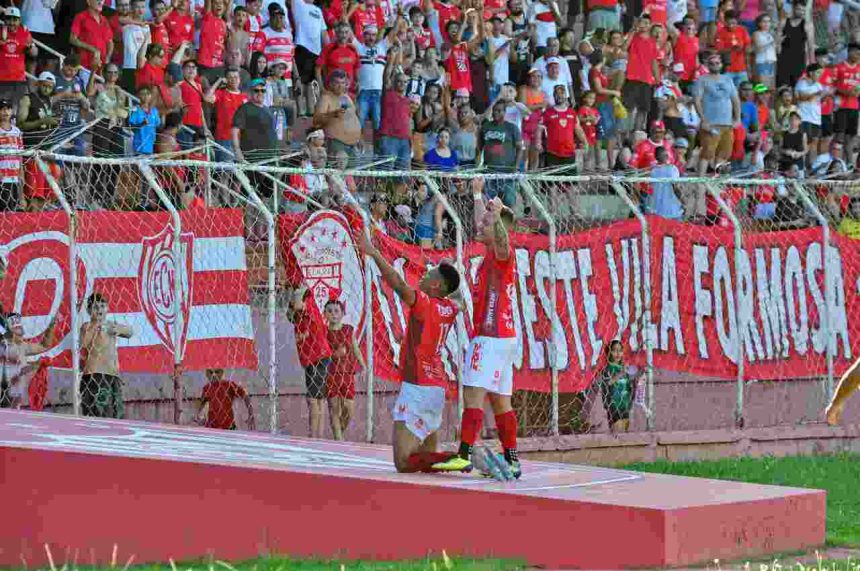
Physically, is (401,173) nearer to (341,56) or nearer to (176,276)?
(176,276)

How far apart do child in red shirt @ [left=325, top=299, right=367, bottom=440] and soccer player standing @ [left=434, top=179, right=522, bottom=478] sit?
10.3 feet

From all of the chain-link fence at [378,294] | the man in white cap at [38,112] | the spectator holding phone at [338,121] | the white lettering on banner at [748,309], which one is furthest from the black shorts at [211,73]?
the white lettering on banner at [748,309]

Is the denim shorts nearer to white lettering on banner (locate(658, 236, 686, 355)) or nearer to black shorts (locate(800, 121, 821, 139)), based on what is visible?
black shorts (locate(800, 121, 821, 139))

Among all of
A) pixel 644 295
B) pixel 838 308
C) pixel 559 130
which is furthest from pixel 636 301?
pixel 559 130

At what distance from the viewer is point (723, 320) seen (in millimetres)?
17641

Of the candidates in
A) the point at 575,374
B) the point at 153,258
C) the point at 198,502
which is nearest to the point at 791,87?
the point at 575,374

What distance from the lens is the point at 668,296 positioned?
56.9 ft

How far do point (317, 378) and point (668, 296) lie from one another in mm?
3985

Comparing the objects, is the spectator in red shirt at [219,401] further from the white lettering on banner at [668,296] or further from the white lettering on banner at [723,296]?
the white lettering on banner at [723,296]

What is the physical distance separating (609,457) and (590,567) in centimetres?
641

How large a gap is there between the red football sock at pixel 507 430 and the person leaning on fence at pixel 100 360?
363cm

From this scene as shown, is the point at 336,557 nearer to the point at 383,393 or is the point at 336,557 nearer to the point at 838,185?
the point at 383,393

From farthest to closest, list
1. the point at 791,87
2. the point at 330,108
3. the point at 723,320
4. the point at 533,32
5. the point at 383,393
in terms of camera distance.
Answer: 1. the point at 791,87
2. the point at 533,32
3. the point at 330,108
4. the point at 723,320
5. the point at 383,393

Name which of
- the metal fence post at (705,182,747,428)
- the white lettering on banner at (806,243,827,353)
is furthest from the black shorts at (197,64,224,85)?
the white lettering on banner at (806,243,827,353)
